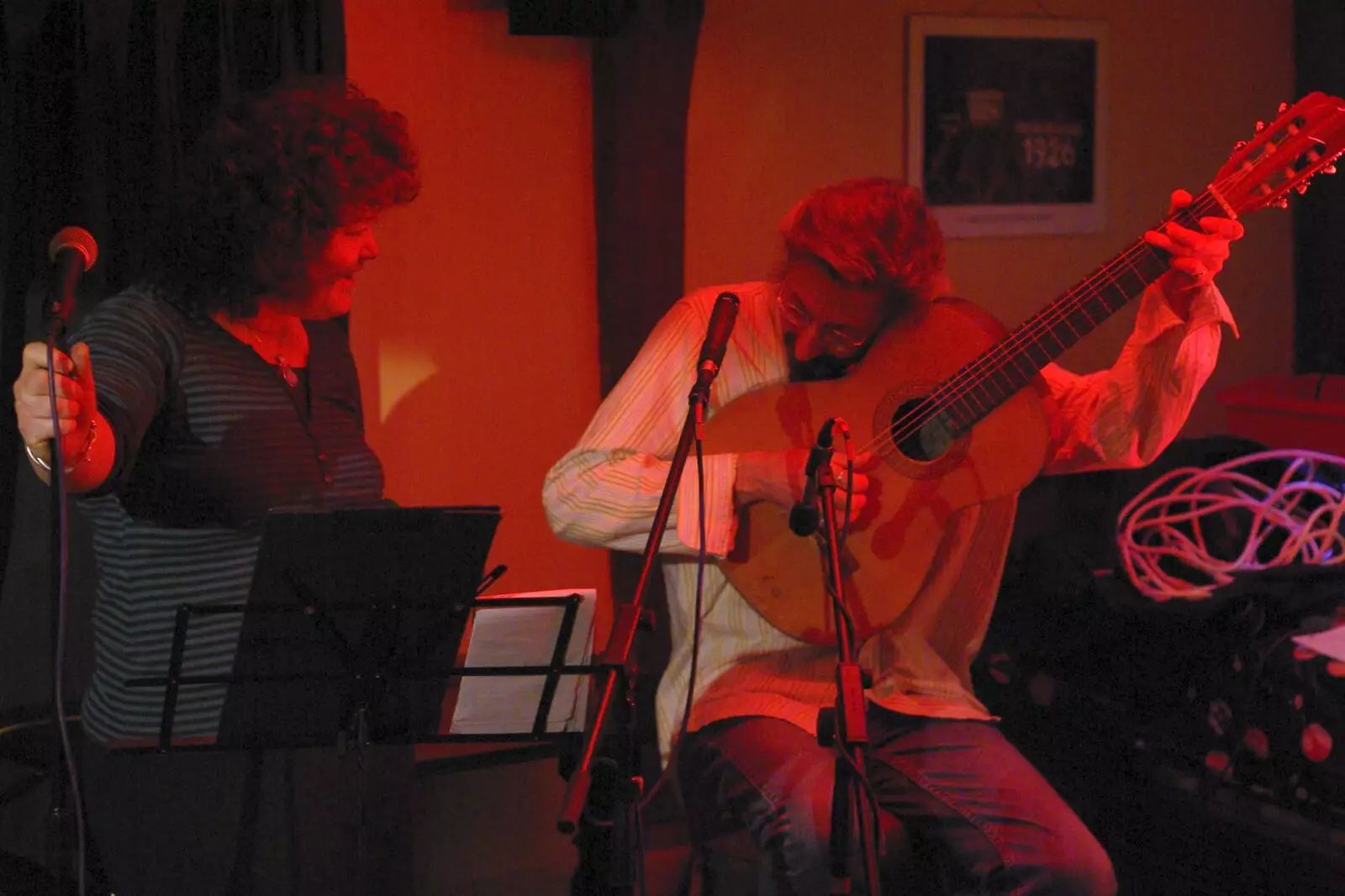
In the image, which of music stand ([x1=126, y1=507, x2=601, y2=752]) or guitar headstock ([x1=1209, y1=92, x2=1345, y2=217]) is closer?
music stand ([x1=126, y1=507, x2=601, y2=752])

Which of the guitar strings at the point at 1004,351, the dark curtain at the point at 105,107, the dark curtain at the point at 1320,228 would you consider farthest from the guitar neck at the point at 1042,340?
the dark curtain at the point at 1320,228

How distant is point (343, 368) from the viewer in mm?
2385

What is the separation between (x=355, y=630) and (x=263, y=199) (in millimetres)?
791

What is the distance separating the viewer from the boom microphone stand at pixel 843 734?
1.66 m

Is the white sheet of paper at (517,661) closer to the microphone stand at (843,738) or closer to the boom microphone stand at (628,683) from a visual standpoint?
the boom microphone stand at (628,683)

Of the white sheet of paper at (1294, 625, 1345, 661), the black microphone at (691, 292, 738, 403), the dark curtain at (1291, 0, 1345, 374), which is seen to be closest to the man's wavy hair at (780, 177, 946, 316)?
the black microphone at (691, 292, 738, 403)

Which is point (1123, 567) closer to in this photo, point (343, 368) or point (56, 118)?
point (343, 368)

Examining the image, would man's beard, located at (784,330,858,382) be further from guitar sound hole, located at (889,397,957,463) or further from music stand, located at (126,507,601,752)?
music stand, located at (126,507,601,752)

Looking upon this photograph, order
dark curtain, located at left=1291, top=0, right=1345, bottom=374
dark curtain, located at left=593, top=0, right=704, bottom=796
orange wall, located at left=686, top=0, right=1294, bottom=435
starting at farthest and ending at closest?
dark curtain, located at left=1291, top=0, right=1345, bottom=374 → orange wall, located at left=686, top=0, right=1294, bottom=435 → dark curtain, located at left=593, top=0, right=704, bottom=796

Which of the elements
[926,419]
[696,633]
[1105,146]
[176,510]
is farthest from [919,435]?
[1105,146]

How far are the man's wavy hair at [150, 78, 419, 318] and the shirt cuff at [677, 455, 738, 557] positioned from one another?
0.73 metres

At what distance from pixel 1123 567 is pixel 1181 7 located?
6.01ft

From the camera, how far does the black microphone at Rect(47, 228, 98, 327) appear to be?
1421 millimetres

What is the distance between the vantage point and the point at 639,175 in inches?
124
